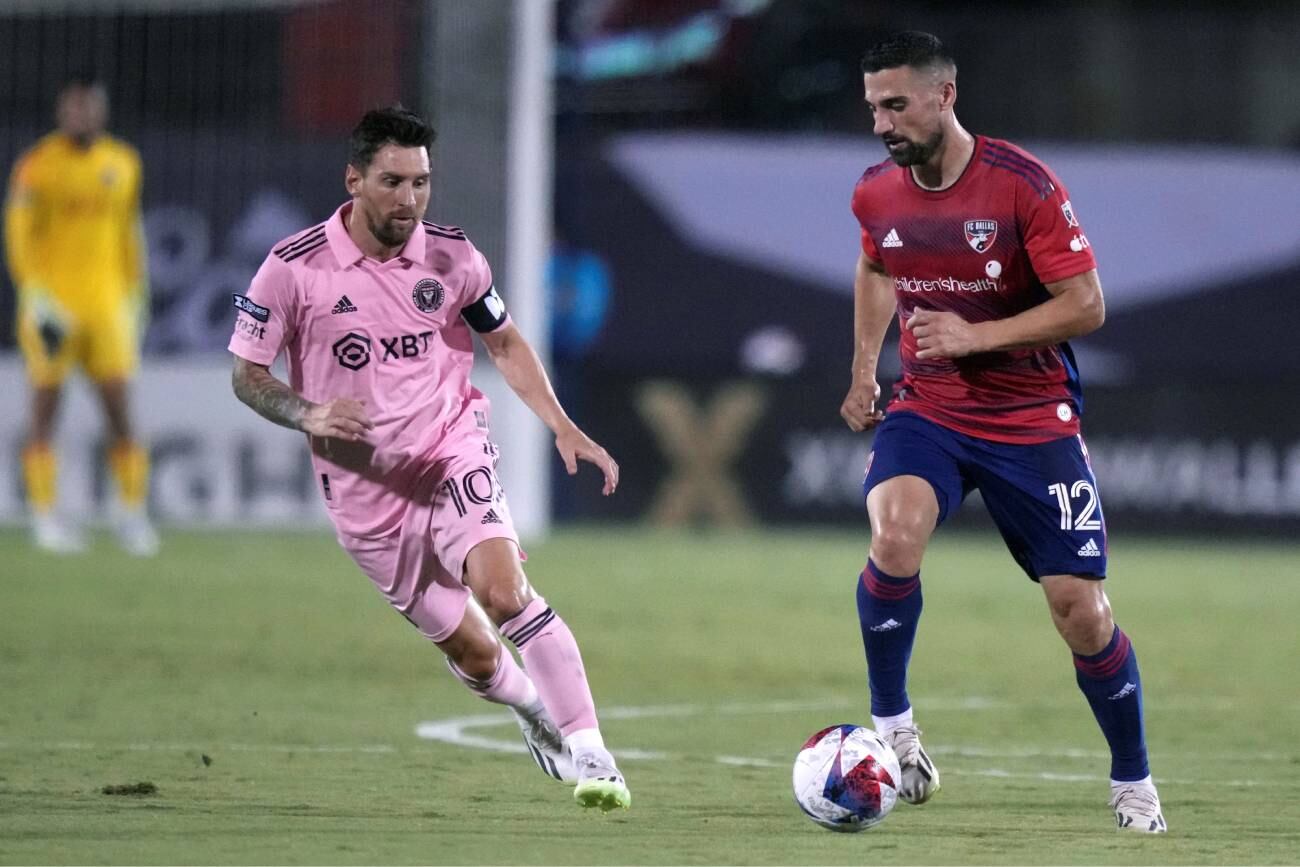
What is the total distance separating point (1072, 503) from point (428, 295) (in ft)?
6.22

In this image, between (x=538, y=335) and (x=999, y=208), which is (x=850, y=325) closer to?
(x=538, y=335)

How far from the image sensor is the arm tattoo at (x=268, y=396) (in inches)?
247

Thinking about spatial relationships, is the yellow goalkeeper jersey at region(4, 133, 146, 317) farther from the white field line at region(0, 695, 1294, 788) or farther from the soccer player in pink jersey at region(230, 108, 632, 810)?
the soccer player in pink jersey at region(230, 108, 632, 810)

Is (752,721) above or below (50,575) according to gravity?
above

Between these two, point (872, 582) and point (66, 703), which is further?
point (66, 703)

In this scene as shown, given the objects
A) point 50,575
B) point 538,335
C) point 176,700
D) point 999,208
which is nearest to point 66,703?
point 176,700

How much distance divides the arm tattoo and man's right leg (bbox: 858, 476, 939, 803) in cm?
162

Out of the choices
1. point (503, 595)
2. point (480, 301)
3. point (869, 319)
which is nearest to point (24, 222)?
point (480, 301)

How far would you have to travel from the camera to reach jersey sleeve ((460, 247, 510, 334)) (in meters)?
6.70

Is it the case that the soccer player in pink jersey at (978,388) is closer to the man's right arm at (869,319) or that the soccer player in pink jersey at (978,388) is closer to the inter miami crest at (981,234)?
the inter miami crest at (981,234)

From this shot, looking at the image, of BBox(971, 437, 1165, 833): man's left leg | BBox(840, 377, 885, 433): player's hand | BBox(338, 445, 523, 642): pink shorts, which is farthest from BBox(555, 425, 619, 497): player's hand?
BBox(971, 437, 1165, 833): man's left leg

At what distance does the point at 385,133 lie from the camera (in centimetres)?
632

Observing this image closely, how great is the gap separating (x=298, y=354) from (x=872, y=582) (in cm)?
176

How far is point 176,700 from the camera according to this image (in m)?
8.74
